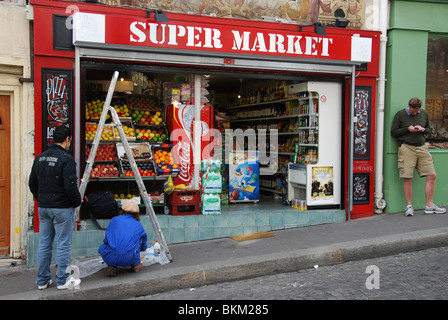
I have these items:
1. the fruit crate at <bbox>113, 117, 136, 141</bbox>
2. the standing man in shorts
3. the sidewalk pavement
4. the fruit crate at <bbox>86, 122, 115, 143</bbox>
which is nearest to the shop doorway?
the sidewalk pavement

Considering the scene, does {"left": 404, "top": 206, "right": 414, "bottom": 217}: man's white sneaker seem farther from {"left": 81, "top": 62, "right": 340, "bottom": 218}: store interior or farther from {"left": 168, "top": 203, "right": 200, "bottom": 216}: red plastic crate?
{"left": 168, "top": 203, "right": 200, "bottom": 216}: red plastic crate

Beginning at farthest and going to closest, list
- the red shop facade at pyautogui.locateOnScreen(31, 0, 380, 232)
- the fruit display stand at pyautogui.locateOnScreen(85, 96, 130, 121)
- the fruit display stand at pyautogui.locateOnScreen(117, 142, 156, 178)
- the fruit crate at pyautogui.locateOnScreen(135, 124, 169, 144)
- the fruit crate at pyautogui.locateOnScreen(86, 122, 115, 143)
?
the fruit crate at pyautogui.locateOnScreen(135, 124, 169, 144), the fruit display stand at pyautogui.locateOnScreen(85, 96, 130, 121), the fruit display stand at pyautogui.locateOnScreen(117, 142, 156, 178), the fruit crate at pyautogui.locateOnScreen(86, 122, 115, 143), the red shop facade at pyautogui.locateOnScreen(31, 0, 380, 232)

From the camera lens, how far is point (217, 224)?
291 inches

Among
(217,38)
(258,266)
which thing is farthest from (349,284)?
(217,38)

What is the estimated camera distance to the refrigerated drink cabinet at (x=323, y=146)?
8.16 m

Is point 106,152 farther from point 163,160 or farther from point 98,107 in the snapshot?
point 163,160

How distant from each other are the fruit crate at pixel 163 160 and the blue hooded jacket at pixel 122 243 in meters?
1.88

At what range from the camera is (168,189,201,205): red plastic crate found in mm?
7234

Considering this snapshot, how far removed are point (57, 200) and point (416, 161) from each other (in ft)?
21.0

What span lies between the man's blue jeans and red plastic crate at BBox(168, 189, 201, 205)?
7.45 ft

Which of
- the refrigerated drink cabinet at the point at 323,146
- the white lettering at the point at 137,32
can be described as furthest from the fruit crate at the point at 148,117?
the refrigerated drink cabinet at the point at 323,146

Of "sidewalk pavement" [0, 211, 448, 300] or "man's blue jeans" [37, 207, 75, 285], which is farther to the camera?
"sidewalk pavement" [0, 211, 448, 300]

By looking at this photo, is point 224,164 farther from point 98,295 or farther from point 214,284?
point 98,295

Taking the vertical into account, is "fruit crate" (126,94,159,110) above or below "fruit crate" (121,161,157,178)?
above
